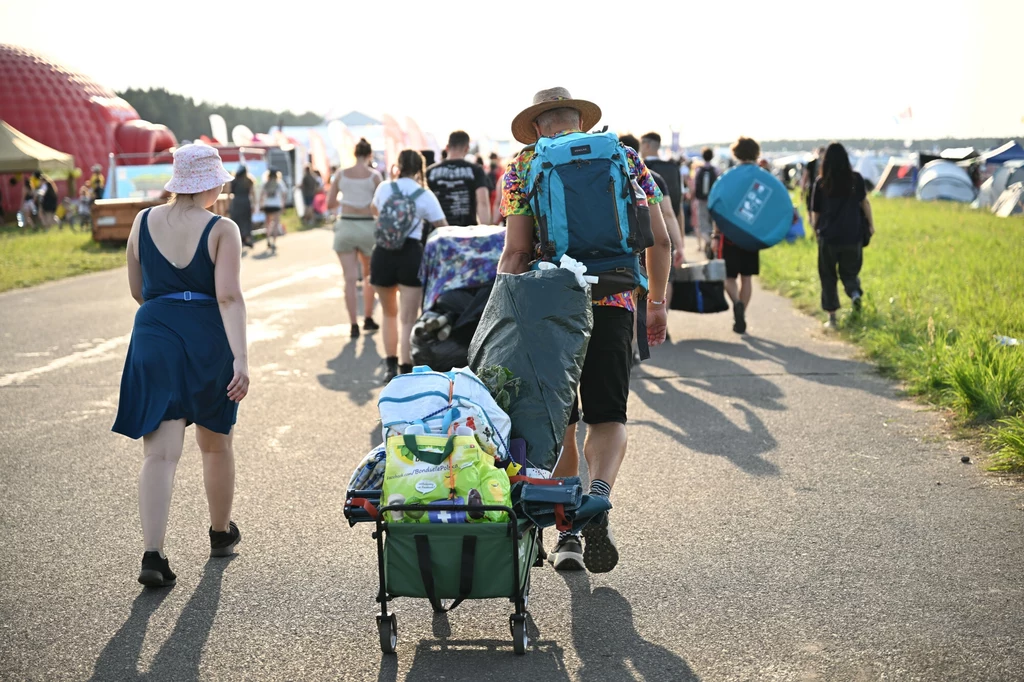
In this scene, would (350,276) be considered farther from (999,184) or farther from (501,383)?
(999,184)

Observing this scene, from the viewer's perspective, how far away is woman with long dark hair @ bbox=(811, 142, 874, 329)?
11180 mm

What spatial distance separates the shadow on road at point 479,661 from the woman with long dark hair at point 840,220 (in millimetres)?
8049

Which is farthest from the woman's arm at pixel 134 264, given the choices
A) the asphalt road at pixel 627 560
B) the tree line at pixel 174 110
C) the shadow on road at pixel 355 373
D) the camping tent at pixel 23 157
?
the tree line at pixel 174 110

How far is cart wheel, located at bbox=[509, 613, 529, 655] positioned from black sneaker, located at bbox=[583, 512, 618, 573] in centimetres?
56

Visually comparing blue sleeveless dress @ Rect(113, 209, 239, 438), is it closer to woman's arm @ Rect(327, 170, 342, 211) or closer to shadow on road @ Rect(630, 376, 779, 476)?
shadow on road @ Rect(630, 376, 779, 476)

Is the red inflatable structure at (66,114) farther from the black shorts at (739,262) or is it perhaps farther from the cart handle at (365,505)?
the cart handle at (365,505)

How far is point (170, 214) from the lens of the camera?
4727 millimetres

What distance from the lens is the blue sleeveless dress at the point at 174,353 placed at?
4.64m

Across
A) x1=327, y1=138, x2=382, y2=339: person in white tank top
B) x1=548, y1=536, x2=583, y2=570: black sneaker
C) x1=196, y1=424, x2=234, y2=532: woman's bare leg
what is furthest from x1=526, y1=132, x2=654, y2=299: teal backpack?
x1=327, y1=138, x2=382, y2=339: person in white tank top

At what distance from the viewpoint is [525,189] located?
181 inches

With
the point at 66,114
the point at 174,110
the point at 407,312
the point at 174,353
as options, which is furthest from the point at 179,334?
the point at 174,110

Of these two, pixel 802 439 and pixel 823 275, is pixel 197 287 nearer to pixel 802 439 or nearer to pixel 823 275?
pixel 802 439

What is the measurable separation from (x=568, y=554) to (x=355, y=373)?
16.8 feet

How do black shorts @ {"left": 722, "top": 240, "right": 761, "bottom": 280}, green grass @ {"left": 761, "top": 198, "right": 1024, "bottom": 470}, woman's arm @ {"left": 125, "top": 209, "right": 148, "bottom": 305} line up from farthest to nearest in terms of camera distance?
black shorts @ {"left": 722, "top": 240, "right": 761, "bottom": 280}
green grass @ {"left": 761, "top": 198, "right": 1024, "bottom": 470}
woman's arm @ {"left": 125, "top": 209, "right": 148, "bottom": 305}
